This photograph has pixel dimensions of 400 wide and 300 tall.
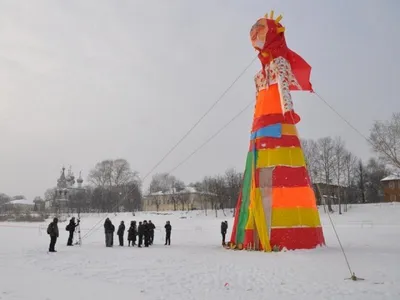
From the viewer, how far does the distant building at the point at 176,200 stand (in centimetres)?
9056

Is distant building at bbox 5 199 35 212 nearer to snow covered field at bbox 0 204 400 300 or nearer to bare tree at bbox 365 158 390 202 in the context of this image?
bare tree at bbox 365 158 390 202

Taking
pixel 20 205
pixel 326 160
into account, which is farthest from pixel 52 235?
pixel 20 205

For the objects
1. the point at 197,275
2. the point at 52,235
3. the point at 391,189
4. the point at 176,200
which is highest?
the point at 391,189

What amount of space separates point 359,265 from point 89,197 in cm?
8654

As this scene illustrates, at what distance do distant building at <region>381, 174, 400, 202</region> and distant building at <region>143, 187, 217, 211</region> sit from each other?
35799mm

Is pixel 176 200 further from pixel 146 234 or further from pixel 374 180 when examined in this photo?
pixel 146 234

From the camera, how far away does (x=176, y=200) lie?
91.8 m

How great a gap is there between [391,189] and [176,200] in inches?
1788

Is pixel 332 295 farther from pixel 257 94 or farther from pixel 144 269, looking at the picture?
pixel 257 94

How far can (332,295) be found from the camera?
781 cm

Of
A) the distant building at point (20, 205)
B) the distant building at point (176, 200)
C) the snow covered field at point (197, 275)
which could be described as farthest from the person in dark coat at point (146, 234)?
the distant building at point (20, 205)

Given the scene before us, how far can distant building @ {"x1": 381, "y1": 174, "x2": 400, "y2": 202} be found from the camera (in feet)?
226

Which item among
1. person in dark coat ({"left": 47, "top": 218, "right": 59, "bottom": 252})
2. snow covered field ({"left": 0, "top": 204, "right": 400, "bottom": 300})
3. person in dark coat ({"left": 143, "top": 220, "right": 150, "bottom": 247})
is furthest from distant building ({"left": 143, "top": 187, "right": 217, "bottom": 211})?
snow covered field ({"left": 0, "top": 204, "right": 400, "bottom": 300})

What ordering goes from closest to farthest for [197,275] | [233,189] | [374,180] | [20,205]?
[197,275]
[233,189]
[374,180]
[20,205]
